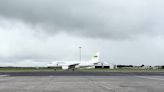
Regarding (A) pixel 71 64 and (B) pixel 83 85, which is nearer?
(B) pixel 83 85

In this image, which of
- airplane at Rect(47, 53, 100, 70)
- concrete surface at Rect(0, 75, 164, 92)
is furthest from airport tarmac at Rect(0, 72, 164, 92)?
airplane at Rect(47, 53, 100, 70)

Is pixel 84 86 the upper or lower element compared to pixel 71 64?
lower

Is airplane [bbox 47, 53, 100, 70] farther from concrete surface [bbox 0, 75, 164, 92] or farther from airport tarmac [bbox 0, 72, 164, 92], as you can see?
concrete surface [bbox 0, 75, 164, 92]

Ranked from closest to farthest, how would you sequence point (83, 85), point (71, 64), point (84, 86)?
point (84, 86) → point (83, 85) → point (71, 64)

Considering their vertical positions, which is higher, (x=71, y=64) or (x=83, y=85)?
(x=71, y=64)

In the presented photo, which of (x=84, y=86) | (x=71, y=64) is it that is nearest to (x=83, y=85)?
(x=84, y=86)

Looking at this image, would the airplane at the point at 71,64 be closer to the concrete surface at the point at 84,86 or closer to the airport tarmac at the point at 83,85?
the airport tarmac at the point at 83,85

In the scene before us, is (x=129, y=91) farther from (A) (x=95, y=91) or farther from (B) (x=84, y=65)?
(B) (x=84, y=65)

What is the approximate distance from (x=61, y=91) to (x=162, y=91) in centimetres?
556

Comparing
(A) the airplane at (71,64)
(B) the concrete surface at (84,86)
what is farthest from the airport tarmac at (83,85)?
(A) the airplane at (71,64)

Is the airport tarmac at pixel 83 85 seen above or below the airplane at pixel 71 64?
below

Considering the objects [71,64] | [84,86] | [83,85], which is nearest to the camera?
[84,86]

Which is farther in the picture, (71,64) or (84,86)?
(71,64)

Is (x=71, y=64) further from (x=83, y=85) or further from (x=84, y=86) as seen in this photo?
(x=84, y=86)
